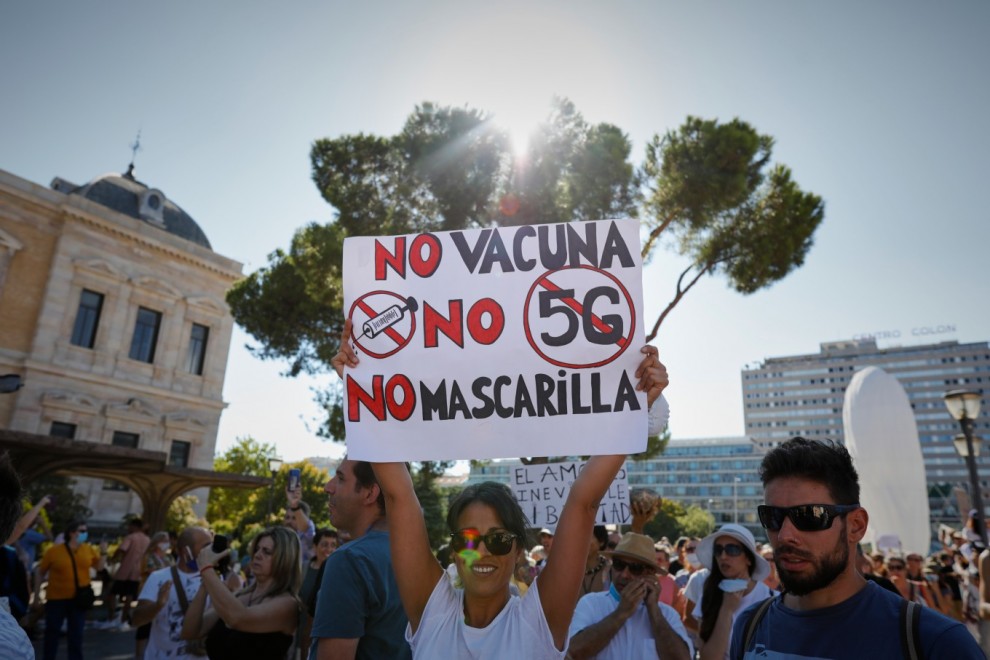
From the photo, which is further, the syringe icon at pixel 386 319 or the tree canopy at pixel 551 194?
the tree canopy at pixel 551 194

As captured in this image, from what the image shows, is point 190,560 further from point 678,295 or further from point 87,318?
point 87,318

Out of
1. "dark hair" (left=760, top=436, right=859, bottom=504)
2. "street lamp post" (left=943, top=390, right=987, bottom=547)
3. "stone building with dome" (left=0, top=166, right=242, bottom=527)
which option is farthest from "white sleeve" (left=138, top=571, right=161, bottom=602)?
"stone building with dome" (left=0, top=166, right=242, bottom=527)

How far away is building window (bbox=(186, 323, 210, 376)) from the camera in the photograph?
3058 cm

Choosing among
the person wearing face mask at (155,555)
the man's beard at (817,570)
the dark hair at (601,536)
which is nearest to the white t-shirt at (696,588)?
the dark hair at (601,536)

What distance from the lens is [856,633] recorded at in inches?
74.4

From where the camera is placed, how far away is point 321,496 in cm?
4181

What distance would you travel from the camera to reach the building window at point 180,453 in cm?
2905

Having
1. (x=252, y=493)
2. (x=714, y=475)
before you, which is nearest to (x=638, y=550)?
(x=252, y=493)

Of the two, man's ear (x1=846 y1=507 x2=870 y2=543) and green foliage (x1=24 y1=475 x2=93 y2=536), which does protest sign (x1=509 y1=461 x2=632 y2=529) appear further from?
green foliage (x1=24 y1=475 x2=93 y2=536)

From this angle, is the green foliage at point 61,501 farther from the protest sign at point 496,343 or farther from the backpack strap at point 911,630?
the backpack strap at point 911,630

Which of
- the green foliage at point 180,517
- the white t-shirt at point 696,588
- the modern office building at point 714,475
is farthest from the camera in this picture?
the modern office building at point 714,475

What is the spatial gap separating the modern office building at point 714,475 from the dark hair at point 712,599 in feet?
424

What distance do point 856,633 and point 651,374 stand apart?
96cm

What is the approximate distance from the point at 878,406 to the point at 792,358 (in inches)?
5240
